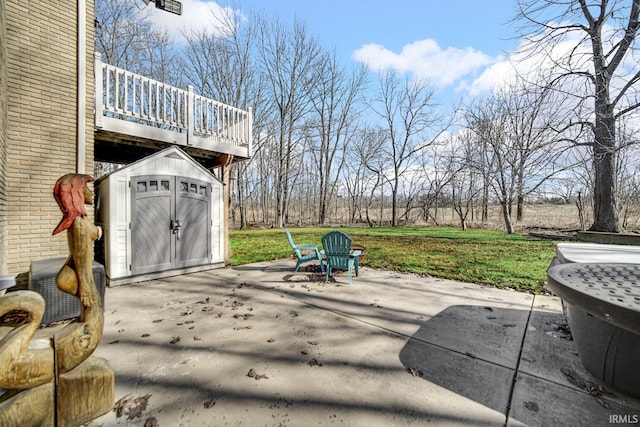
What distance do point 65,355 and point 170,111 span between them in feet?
19.1

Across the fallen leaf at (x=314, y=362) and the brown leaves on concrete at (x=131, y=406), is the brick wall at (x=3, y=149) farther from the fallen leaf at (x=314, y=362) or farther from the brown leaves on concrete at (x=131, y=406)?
the fallen leaf at (x=314, y=362)

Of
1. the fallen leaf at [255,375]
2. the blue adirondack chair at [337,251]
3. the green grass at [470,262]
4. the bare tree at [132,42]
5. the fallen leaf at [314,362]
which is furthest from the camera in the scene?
the bare tree at [132,42]

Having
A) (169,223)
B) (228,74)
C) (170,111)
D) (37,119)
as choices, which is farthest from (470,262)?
(228,74)

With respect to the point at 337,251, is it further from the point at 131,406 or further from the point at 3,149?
the point at 3,149

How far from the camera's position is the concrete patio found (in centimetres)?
192

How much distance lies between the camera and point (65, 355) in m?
1.66

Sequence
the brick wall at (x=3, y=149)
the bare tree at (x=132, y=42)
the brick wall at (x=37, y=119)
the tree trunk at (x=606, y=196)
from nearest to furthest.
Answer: the brick wall at (x=3, y=149) → the brick wall at (x=37, y=119) → the tree trunk at (x=606, y=196) → the bare tree at (x=132, y=42)

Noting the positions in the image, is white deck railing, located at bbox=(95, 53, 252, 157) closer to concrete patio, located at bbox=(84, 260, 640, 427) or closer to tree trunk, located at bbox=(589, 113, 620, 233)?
concrete patio, located at bbox=(84, 260, 640, 427)

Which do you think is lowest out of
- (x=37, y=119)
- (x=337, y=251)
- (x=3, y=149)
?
(x=337, y=251)

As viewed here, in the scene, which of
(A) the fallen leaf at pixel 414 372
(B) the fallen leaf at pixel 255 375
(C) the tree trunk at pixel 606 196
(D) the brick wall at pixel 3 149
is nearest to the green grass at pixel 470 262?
(C) the tree trunk at pixel 606 196

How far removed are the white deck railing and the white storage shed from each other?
849 millimetres

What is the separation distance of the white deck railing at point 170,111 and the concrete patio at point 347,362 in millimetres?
3752

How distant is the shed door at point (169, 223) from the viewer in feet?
18.1

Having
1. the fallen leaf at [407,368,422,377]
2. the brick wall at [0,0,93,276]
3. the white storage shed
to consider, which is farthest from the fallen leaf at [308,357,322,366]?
the brick wall at [0,0,93,276]
